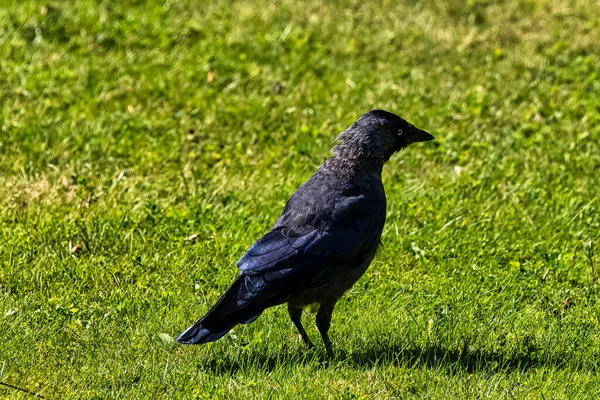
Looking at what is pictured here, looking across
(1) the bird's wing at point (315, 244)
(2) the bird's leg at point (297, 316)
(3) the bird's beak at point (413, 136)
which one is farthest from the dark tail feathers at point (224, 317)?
A: (3) the bird's beak at point (413, 136)

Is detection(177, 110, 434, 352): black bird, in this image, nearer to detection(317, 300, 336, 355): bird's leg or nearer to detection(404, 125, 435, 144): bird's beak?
detection(317, 300, 336, 355): bird's leg

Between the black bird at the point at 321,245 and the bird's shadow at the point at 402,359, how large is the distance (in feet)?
0.64

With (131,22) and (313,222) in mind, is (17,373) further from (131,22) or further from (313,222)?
(131,22)

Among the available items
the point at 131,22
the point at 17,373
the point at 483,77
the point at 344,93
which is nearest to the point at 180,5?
the point at 131,22

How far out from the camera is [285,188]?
7.82 metres

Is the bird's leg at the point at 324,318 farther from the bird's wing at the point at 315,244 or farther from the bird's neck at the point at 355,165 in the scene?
the bird's neck at the point at 355,165

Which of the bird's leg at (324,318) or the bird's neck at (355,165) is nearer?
the bird's leg at (324,318)

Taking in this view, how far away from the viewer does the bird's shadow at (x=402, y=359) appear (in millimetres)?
5434

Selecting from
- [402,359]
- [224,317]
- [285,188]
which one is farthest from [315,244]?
[285,188]

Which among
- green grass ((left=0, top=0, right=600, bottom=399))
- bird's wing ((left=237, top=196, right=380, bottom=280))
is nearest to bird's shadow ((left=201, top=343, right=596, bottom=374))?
green grass ((left=0, top=0, right=600, bottom=399))

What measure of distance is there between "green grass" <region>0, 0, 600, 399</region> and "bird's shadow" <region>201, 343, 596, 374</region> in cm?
2

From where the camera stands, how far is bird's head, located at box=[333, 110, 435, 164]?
20.3 ft

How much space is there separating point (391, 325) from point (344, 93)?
13.4ft

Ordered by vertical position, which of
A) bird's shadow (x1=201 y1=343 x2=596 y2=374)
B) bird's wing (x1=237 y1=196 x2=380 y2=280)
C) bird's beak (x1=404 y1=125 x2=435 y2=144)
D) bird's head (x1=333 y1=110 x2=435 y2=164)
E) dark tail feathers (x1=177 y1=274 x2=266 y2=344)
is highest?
bird's head (x1=333 y1=110 x2=435 y2=164)
